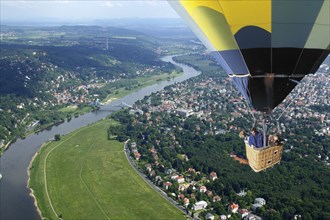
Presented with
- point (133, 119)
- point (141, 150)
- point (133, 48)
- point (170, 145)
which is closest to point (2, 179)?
point (141, 150)

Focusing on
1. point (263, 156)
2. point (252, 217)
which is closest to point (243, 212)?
point (252, 217)

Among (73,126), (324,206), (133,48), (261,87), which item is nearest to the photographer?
(261,87)

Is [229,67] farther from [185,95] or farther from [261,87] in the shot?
[185,95]

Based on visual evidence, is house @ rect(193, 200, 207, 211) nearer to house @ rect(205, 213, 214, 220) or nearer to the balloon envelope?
house @ rect(205, 213, 214, 220)

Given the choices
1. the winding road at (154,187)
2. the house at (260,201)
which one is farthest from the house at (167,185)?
the house at (260,201)

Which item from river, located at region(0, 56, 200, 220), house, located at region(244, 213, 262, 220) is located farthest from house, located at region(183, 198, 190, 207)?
river, located at region(0, 56, 200, 220)

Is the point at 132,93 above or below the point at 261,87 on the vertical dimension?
below
